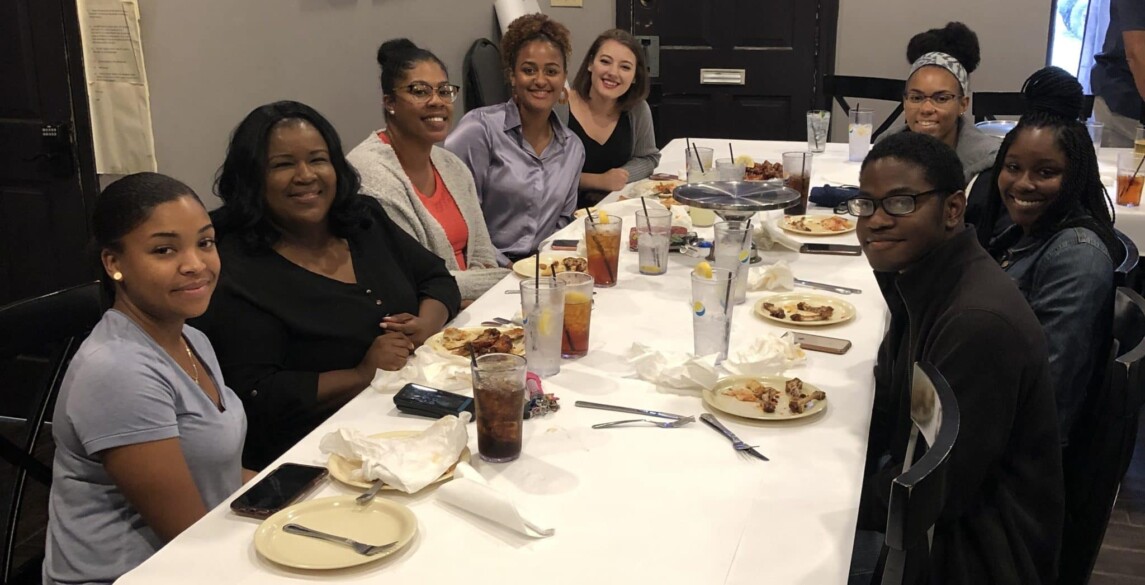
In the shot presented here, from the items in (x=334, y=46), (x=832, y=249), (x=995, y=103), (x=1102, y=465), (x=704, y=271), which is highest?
(x=334, y=46)

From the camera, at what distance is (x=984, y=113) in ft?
14.9

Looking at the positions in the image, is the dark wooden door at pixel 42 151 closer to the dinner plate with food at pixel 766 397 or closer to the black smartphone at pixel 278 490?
the black smartphone at pixel 278 490

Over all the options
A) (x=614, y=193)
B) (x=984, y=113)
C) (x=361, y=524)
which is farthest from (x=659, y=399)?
(x=984, y=113)

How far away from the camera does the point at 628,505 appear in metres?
1.38

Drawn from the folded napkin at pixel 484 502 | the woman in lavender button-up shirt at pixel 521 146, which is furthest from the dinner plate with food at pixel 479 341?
the woman in lavender button-up shirt at pixel 521 146

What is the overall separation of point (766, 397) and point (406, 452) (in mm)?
637

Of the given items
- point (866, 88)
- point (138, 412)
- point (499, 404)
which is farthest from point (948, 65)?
point (138, 412)

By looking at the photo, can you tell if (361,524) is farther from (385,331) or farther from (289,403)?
(385,331)

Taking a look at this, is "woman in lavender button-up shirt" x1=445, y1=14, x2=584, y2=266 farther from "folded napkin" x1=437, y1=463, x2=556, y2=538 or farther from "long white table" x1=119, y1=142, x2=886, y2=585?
"folded napkin" x1=437, y1=463, x2=556, y2=538

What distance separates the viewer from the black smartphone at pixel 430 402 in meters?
1.67

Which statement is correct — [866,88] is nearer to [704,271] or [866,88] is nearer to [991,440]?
[704,271]

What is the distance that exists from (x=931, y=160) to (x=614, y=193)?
1964 mm

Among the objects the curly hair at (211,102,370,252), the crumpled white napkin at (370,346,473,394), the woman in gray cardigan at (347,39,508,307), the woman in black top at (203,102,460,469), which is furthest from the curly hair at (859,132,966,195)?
the woman in gray cardigan at (347,39,508,307)

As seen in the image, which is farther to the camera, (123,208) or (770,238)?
(770,238)
